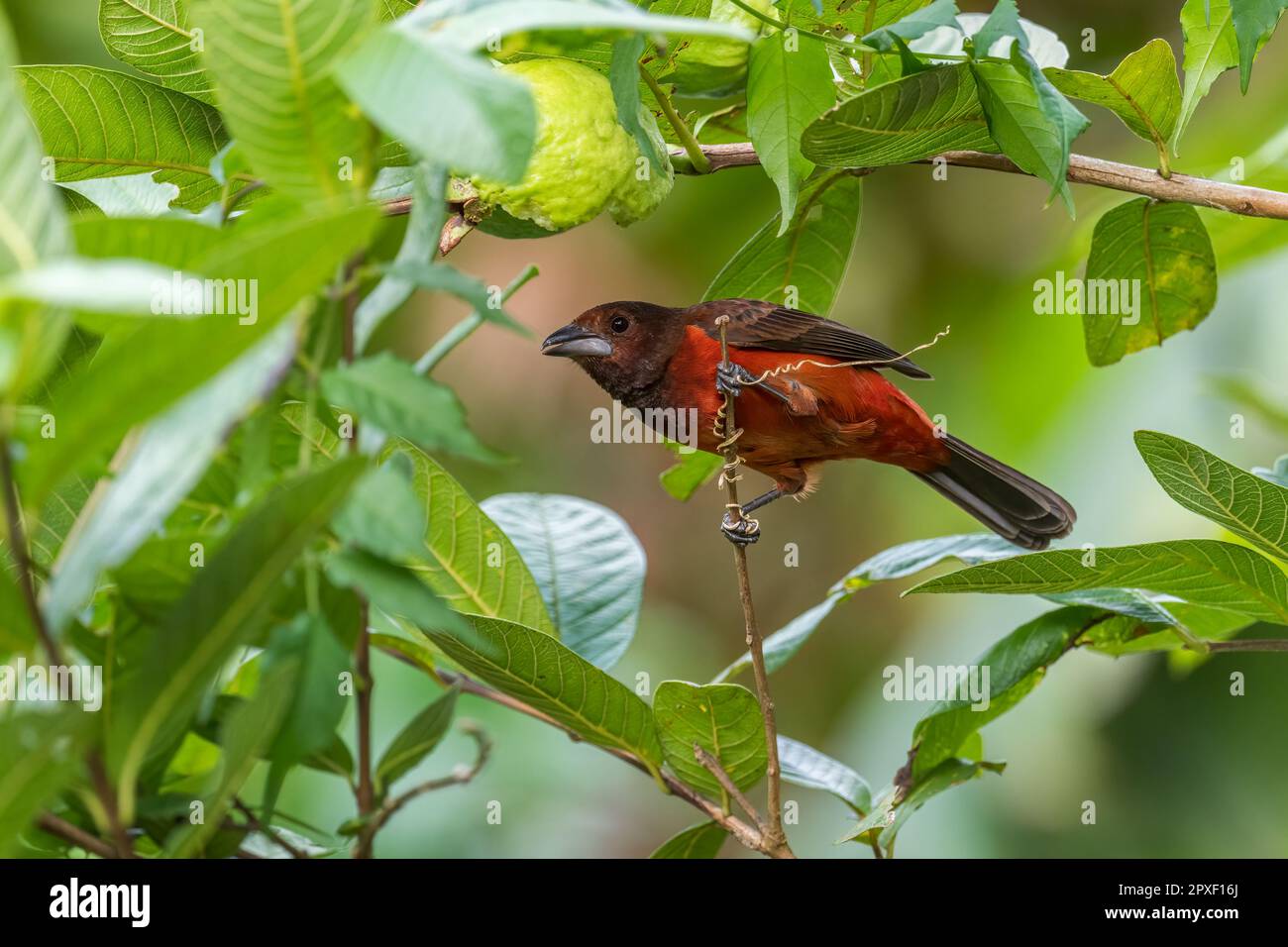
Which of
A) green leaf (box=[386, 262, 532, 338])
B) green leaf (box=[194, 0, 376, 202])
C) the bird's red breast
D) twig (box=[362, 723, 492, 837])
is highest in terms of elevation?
the bird's red breast

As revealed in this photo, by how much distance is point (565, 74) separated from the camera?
5.45 feet

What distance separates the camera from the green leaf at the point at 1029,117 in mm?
1564

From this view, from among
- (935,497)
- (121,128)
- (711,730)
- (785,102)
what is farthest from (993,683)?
(935,497)

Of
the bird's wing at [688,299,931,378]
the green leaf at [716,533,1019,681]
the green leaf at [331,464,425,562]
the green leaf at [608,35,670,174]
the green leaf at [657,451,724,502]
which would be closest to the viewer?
the green leaf at [331,464,425,562]

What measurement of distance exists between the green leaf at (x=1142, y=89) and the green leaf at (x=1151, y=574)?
616mm

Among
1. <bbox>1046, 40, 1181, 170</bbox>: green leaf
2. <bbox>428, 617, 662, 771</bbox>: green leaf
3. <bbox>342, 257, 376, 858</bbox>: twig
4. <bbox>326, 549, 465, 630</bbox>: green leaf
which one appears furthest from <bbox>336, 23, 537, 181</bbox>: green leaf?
<bbox>1046, 40, 1181, 170</bbox>: green leaf

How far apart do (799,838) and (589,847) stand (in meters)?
0.91

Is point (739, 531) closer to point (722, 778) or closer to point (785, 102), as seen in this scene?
point (722, 778)

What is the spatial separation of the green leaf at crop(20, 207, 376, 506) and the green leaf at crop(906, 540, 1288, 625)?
116 centimetres

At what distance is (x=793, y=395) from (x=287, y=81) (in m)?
2.44

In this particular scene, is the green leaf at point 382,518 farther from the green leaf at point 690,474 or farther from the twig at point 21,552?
the green leaf at point 690,474

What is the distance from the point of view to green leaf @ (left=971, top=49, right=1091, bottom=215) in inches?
61.6

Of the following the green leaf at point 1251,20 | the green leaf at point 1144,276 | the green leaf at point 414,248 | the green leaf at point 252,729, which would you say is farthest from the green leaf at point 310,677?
the green leaf at point 1144,276

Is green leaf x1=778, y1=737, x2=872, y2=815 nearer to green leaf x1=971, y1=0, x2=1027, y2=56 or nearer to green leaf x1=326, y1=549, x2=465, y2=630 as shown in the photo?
green leaf x1=971, y1=0, x2=1027, y2=56
